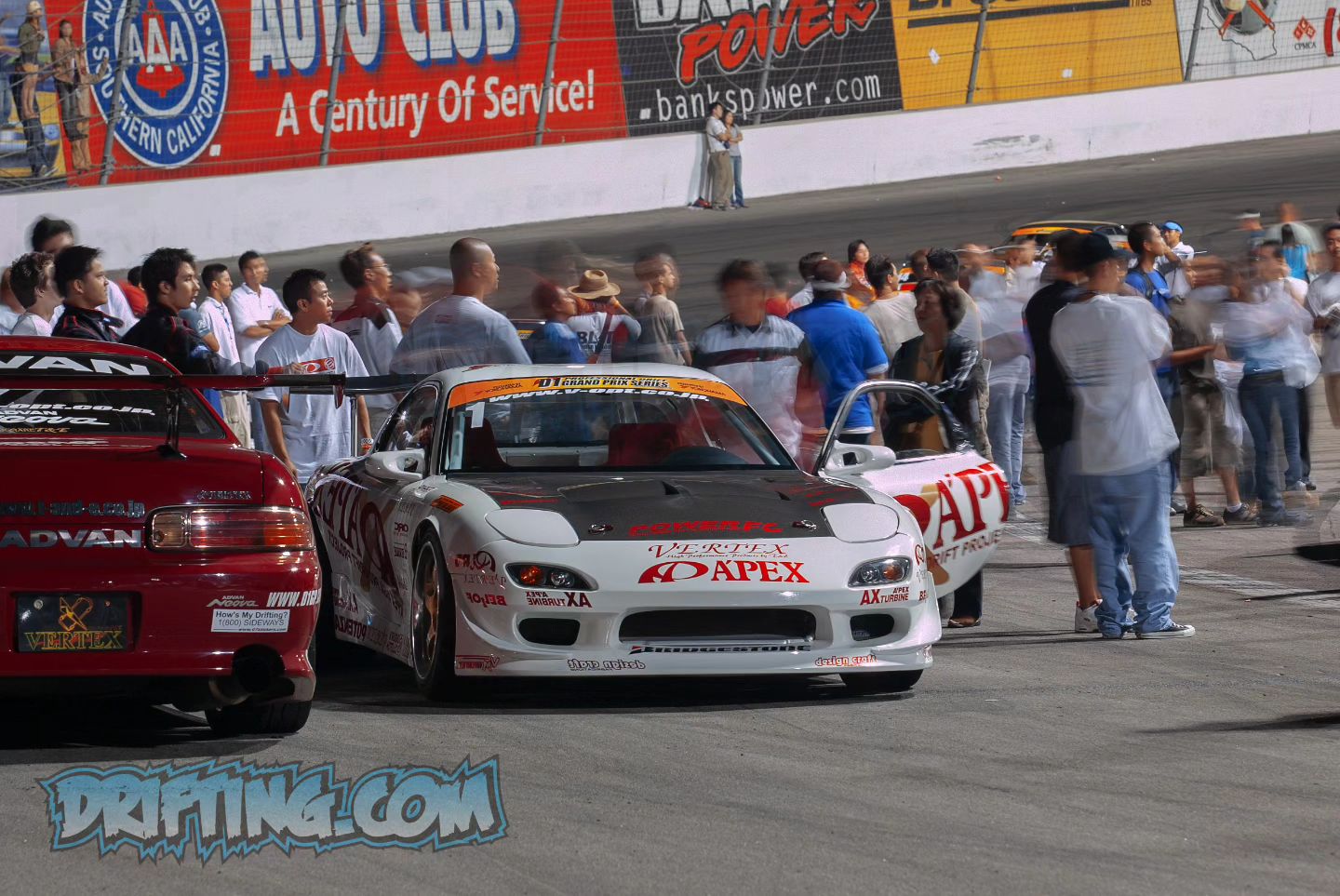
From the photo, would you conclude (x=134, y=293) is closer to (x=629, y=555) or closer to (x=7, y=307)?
(x=7, y=307)

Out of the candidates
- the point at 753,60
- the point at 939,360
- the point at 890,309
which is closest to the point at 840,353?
the point at 939,360

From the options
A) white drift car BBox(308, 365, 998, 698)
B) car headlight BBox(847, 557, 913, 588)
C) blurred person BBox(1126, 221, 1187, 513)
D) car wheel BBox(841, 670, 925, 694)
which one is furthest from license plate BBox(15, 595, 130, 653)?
blurred person BBox(1126, 221, 1187, 513)

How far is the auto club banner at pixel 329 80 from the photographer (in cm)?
2475

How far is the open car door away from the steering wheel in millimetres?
363

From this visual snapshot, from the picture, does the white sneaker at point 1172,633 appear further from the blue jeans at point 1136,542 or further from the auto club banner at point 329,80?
the auto club banner at point 329,80

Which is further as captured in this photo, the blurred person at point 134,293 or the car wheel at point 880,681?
the blurred person at point 134,293

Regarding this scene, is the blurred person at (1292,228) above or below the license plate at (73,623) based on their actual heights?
above

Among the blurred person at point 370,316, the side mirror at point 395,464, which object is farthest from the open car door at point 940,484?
the blurred person at point 370,316

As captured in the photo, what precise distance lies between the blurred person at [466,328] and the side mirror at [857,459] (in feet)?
6.52

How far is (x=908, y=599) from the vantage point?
7.50 meters

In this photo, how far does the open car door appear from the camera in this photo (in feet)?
27.8

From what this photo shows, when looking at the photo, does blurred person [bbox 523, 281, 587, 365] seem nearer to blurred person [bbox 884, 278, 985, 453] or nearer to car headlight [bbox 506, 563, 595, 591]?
blurred person [bbox 884, 278, 985, 453]

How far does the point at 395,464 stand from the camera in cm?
796

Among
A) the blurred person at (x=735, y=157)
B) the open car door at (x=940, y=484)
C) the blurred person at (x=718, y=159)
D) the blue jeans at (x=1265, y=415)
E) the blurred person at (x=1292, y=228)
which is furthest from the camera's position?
the blurred person at (x=735, y=157)
